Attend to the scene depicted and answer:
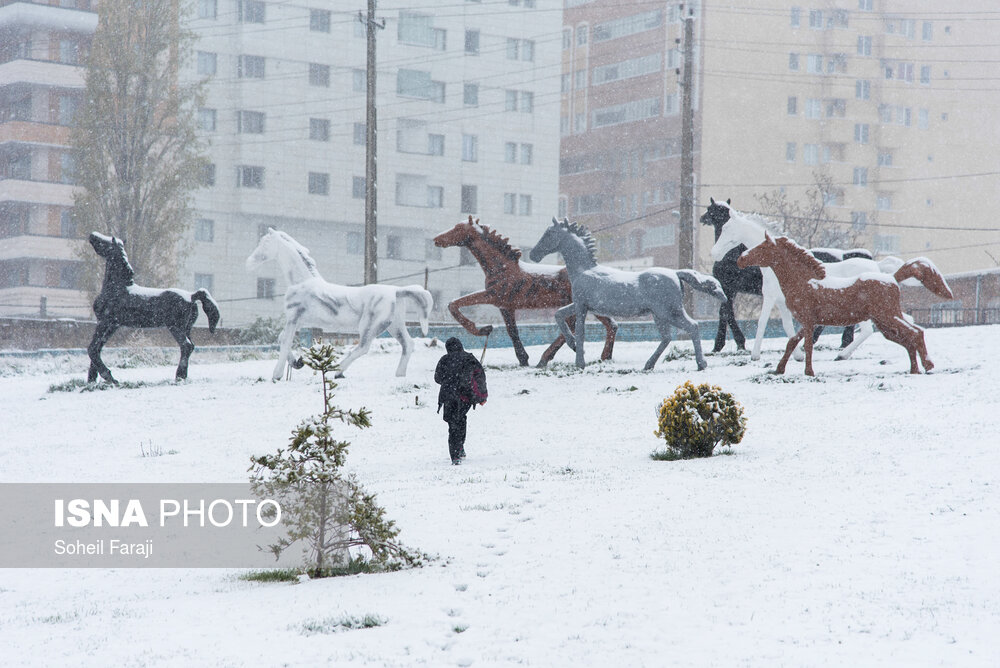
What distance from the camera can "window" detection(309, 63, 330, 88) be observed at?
5922 centimetres

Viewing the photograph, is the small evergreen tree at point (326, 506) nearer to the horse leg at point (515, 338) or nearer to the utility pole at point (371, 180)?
the horse leg at point (515, 338)

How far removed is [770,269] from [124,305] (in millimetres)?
12907

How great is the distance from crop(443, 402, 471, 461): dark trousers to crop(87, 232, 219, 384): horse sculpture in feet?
30.1

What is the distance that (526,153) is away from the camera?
6488cm

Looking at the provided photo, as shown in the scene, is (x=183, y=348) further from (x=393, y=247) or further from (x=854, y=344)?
(x=393, y=247)

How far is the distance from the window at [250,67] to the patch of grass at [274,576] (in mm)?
51998

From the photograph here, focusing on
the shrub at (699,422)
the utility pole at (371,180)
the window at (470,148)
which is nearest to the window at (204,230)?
the window at (470,148)

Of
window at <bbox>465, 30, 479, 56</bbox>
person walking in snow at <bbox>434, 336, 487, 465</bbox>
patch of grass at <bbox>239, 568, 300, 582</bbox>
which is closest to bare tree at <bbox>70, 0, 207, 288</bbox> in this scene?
window at <bbox>465, 30, 479, 56</bbox>

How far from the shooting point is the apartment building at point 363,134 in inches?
2263

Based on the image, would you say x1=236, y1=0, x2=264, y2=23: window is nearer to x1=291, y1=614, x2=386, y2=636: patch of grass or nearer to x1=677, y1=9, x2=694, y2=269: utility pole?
x1=677, y1=9, x2=694, y2=269: utility pole

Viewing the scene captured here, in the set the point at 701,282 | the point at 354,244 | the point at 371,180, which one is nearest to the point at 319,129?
the point at 354,244

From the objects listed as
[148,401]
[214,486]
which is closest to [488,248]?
[148,401]

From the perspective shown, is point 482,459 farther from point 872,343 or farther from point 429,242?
point 429,242

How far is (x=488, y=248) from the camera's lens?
22781mm
